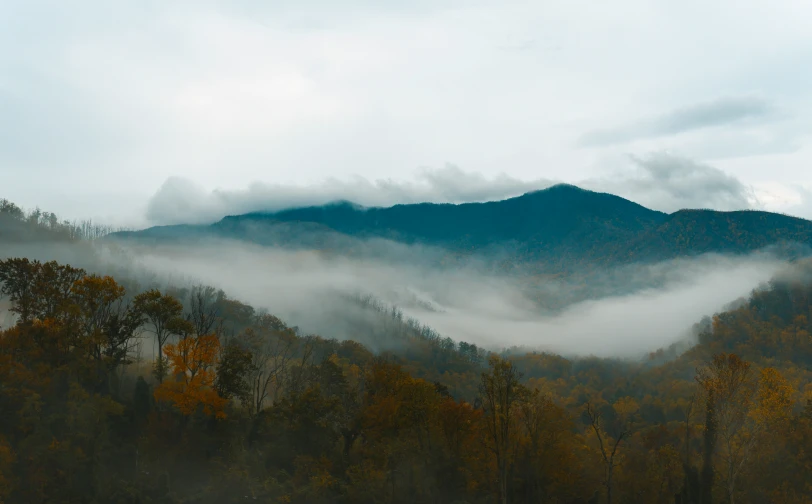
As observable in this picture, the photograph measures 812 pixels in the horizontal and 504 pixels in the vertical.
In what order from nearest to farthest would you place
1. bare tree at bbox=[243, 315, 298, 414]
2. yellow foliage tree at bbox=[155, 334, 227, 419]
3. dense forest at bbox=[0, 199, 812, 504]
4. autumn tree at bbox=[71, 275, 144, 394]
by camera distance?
dense forest at bbox=[0, 199, 812, 504]
yellow foliage tree at bbox=[155, 334, 227, 419]
autumn tree at bbox=[71, 275, 144, 394]
bare tree at bbox=[243, 315, 298, 414]

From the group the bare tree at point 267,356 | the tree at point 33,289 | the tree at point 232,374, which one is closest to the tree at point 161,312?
the tree at point 232,374

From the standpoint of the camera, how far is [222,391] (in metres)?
53.0

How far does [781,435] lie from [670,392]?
98.2 m

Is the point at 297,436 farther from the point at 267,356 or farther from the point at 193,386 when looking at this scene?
the point at 267,356

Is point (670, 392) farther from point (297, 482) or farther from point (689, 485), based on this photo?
point (297, 482)

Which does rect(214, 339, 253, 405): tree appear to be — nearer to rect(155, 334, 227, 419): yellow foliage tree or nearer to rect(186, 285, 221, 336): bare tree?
rect(155, 334, 227, 419): yellow foliage tree

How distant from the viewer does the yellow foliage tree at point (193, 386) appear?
4856 centimetres

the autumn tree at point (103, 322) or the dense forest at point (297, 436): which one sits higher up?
the autumn tree at point (103, 322)

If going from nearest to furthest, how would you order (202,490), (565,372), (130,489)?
(130,489)
(202,490)
(565,372)

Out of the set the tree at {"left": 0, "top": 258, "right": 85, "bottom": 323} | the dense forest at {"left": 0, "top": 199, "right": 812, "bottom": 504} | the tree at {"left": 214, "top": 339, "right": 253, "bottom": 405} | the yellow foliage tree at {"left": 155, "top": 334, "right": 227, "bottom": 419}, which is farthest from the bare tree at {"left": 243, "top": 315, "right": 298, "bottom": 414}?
the tree at {"left": 0, "top": 258, "right": 85, "bottom": 323}

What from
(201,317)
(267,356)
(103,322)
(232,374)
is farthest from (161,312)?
(267,356)

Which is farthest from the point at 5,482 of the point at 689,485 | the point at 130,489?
the point at 689,485

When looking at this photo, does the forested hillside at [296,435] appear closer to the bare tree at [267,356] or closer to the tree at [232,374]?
the tree at [232,374]

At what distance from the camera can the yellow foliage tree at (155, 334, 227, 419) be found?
48.6m
